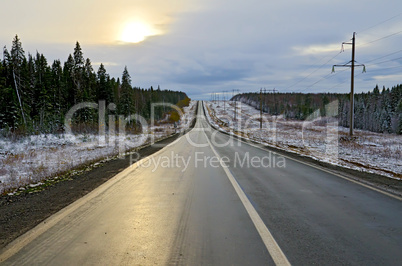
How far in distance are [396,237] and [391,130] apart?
96.8m

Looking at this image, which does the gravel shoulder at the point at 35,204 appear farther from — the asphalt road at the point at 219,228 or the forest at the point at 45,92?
the forest at the point at 45,92

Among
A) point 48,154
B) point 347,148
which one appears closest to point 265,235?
point 48,154

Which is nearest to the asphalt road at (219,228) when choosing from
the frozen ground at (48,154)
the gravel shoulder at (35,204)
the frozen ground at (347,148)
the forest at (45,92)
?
the gravel shoulder at (35,204)

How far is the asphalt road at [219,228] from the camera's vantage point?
10.7ft

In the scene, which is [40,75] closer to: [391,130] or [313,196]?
[313,196]

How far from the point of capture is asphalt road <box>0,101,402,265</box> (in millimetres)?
3270

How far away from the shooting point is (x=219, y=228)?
4.20 meters

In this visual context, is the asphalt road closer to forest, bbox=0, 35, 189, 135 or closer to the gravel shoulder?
the gravel shoulder

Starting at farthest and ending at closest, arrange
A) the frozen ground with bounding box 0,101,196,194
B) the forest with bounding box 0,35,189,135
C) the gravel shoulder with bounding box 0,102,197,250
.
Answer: the forest with bounding box 0,35,189,135
the frozen ground with bounding box 0,101,196,194
the gravel shoulder with bounding box 0,102,197,250

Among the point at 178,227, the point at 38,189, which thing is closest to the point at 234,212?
the point at 178,227

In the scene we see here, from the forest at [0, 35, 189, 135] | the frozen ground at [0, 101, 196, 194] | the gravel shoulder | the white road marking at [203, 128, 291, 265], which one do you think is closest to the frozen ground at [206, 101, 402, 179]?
the white road marking at [203, 128, 291, 265]

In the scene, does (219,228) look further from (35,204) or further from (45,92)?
(45,92)

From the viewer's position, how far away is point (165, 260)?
3.19 meters

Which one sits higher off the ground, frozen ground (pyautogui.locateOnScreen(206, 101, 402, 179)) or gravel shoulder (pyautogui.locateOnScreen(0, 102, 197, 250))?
gravel shoulder (pyautogui.locateOnScreen(0, 102, 197, 250))
